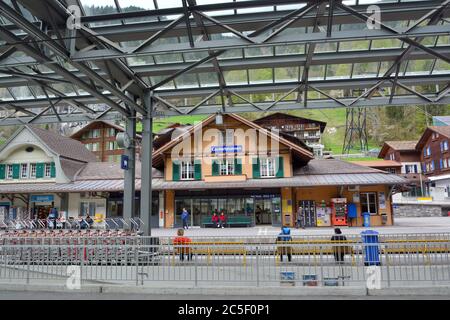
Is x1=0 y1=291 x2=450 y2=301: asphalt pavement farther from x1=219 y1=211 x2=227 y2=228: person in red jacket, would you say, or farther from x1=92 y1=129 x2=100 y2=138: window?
x1=92 y1=129 x2=100 y2=138: window

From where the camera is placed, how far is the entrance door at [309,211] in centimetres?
2822

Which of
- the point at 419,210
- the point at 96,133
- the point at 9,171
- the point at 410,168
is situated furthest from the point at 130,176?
the point at 410,168

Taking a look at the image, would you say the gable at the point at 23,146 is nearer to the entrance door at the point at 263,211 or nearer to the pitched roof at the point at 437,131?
the entrance door at the point at 263,211

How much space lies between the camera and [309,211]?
2842 centimetres

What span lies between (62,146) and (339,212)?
80.8 ft

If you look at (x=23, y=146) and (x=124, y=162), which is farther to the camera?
(x=23, y=146)

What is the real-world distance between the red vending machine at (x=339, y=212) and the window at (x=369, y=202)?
1542 millimetres

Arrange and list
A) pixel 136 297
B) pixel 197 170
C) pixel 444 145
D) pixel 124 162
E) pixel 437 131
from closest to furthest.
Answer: pixel 136 297
pixel 124 162
pixel 197 170
pixel 444 145
pixel 437 131

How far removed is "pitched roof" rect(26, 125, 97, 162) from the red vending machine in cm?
2256

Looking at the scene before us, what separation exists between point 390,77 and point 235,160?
57.4ft

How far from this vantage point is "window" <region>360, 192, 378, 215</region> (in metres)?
27.9

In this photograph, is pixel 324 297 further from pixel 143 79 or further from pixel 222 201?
pixel 222 201

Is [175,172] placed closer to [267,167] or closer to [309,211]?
[267,167]

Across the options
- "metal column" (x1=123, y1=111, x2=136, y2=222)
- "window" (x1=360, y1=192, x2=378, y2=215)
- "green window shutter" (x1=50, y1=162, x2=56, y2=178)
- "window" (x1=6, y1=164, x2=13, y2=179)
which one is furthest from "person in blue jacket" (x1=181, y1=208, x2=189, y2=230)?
"window" (x1=6, y1=164, x2=13, y2=179)
